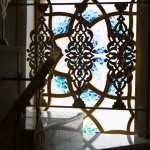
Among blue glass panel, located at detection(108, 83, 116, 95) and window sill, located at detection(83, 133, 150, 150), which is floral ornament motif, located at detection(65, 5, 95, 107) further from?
window sill, located at detection(83, 133, 150, 150)

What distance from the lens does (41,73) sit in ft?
7.35

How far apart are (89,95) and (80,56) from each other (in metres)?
0.38

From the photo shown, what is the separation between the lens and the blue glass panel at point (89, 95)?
12.5 ft

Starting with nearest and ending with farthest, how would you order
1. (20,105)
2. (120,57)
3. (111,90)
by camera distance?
(20,105) < (120,57) < (111,90)

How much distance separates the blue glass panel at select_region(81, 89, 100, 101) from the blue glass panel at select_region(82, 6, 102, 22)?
65cm

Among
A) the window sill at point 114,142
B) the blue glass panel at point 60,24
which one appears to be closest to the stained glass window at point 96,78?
the blue glass panel at point 60,24

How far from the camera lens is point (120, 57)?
363cm

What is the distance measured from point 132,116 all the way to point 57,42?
960mm

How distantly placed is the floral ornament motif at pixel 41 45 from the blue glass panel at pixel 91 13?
0.35 metres

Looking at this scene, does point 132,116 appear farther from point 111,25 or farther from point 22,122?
point 22,122

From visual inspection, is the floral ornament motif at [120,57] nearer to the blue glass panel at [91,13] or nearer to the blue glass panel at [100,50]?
the blue glass panel at [100,50]

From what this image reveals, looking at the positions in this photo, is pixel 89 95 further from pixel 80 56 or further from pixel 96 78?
pixel 80 56

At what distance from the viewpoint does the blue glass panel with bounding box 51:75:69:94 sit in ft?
12.7

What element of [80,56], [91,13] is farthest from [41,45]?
[91,13]
